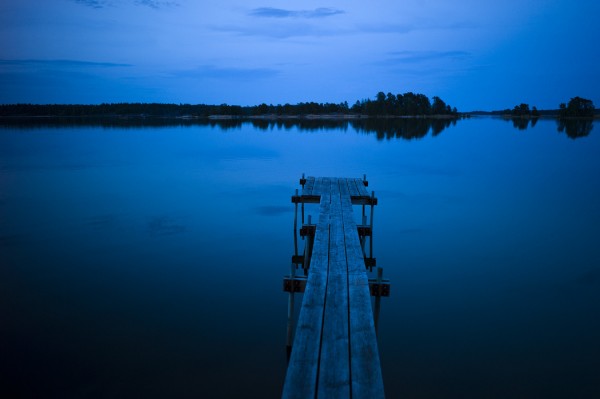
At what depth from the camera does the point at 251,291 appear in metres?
10.9

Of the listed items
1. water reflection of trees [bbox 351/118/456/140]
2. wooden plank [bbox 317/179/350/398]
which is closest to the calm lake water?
wooden plank [bbox 317/179/350/398]

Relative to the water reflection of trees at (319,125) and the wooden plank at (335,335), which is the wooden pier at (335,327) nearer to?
the wooden plank at (335,335)

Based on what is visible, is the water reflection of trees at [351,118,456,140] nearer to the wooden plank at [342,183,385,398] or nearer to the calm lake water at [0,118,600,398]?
the calm lake water at [0,118,600,398]

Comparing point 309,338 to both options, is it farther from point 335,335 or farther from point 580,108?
point 580,108

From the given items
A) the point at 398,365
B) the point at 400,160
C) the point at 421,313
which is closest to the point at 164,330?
the point at 398,365

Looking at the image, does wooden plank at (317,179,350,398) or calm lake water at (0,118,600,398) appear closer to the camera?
wooden plank at (317,179,350,398)

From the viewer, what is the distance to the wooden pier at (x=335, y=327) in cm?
477

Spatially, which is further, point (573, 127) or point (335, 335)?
point (573, 127)

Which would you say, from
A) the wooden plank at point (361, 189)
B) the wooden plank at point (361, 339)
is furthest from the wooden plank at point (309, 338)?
the wooden plank at point (361, 189)

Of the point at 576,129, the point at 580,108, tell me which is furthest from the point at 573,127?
the point at 580,108

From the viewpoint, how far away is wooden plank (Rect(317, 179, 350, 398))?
4.75 meters

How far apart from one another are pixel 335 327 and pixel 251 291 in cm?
528

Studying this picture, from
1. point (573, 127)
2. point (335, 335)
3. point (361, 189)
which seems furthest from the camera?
point (573, 127)

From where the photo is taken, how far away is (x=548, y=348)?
842cm
